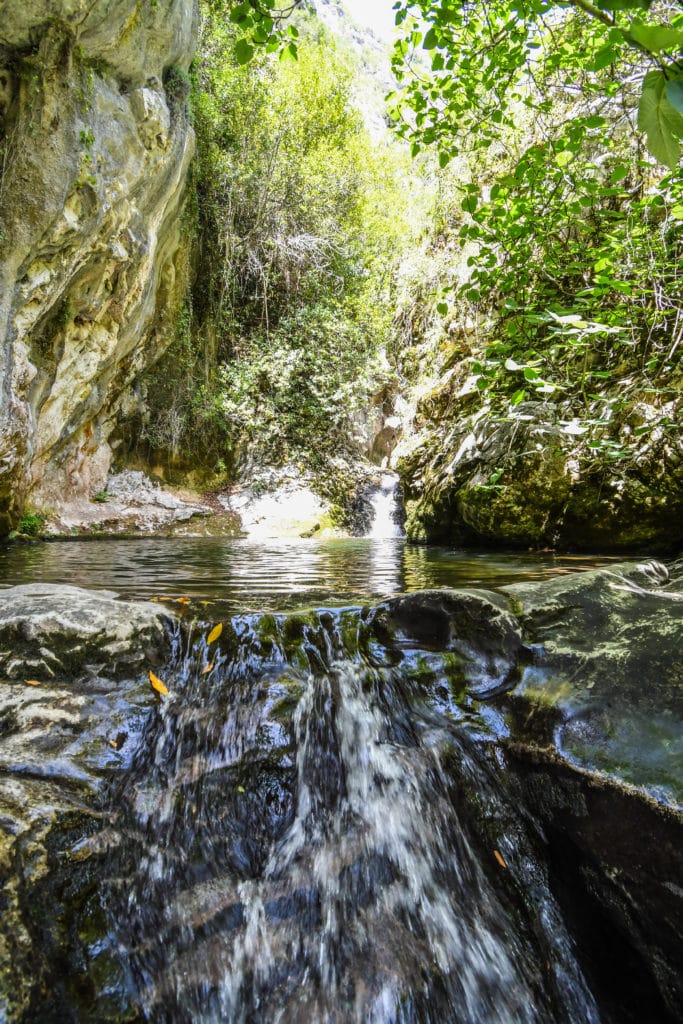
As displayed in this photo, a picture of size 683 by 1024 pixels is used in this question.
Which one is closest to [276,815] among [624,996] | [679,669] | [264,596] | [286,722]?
[286,722]

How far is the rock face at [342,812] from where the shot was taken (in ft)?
4.77

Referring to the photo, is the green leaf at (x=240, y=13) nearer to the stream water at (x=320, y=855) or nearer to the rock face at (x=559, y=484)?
the stream water at (x=320, y=855)

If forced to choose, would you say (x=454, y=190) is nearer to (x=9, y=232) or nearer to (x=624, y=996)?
(x=9, y=232)

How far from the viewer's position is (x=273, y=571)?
442cm

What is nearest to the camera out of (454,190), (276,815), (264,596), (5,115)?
(276,815)

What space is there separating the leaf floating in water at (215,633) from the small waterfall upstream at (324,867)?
143mm

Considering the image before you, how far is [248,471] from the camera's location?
1172 cm

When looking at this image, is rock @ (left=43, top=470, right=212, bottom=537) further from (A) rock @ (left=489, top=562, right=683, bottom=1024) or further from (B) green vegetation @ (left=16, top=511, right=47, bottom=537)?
(A) rock @ (left=489, top=562, right=683, bottom=1024)

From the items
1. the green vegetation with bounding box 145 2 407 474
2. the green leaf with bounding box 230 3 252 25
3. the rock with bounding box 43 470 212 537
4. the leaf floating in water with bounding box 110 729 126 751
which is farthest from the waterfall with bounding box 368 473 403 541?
the green leaf with bounding box 230 3 252 25

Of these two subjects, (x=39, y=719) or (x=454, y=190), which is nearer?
(x=39, y=719)

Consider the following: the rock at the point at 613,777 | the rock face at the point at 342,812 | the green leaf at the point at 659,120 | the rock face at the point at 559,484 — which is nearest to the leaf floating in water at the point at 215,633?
the rock face at the point at 342,812

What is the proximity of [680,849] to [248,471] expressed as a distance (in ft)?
35.7

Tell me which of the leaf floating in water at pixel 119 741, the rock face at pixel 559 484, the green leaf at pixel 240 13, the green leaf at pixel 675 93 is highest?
the green leaf at pixel 240 13

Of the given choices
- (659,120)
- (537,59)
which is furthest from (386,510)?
(659,120)
